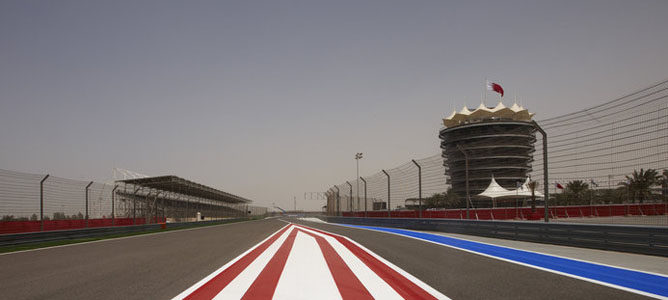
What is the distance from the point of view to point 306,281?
21.4 feet

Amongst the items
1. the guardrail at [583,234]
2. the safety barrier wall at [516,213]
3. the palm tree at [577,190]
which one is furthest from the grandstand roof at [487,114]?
the guardrail at [583,234]

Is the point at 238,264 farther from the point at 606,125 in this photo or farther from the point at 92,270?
the point at 606,125

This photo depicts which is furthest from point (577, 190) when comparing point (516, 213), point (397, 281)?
point (397, 281)

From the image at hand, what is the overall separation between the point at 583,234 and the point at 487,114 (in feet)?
336

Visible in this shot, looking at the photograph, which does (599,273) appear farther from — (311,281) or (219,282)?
(219,282)

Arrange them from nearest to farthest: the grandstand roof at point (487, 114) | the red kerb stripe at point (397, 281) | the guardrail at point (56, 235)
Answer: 1. the red kerb stripe at point (397, 281)
2. the guardrail at point (56, 235)
3. the grandstand roof at point (487, 114)

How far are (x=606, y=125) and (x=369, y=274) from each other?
8.11 meters

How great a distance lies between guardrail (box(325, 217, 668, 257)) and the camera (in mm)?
9242

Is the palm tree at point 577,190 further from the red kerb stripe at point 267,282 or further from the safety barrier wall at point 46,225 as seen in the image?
the safety barrier wall at point 46,225

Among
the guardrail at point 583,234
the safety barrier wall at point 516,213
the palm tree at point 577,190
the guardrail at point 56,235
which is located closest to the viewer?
the guardrail at point 583,234

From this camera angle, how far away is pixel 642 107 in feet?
33.1

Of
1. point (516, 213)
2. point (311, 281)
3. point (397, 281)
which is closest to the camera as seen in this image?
point (397, 281)

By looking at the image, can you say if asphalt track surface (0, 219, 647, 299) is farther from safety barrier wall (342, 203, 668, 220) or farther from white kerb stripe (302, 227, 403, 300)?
safety barrier wall (342, 203, 668, 220)

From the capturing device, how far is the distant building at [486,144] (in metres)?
98.4
